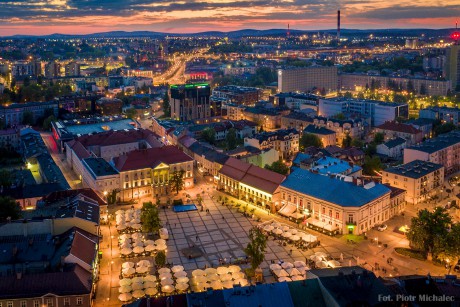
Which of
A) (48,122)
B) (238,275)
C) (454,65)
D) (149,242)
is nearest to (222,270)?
(238,275)

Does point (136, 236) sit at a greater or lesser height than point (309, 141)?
lesser

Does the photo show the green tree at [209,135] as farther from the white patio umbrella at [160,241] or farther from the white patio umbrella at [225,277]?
the white patio umbrella at [225,277]

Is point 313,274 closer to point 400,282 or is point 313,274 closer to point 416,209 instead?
point 400,282

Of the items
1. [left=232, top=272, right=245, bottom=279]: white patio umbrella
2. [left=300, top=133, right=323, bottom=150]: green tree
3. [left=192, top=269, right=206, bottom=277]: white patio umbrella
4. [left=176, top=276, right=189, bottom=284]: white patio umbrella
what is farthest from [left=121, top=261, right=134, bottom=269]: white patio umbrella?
[left=300, top=133, right=323, bottom=150]: green tree

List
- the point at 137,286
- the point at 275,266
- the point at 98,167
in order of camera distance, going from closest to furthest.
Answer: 1. the point at 137,286
2. the point at 275,266
3. the point at 98,167

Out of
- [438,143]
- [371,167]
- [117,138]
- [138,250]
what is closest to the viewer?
[138,250]

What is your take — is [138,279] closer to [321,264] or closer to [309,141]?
[321,264]
